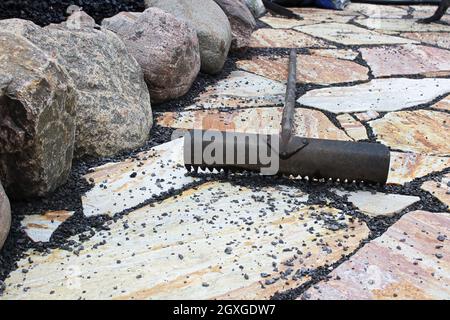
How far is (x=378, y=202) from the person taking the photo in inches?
98.7

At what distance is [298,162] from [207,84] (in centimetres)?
178

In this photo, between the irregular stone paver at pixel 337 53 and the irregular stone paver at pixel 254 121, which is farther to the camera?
the irregular stone paver at pixel 337 53

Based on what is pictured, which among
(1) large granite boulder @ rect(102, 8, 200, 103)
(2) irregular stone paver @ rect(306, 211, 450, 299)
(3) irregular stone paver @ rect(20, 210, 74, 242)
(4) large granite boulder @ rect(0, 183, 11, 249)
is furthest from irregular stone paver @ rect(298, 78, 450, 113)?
(4) large granite boulder @ rect(0, 183, 11, 249)

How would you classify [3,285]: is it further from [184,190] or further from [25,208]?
[184,190]

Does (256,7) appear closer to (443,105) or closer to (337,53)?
(337,53)

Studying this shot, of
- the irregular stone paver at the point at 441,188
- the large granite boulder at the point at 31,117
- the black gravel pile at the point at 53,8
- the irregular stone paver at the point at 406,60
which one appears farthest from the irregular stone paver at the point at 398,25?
the large granite boulder at the point at 31,117

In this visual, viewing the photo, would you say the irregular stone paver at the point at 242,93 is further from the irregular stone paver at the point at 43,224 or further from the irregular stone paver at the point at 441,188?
Result: the irregular stone paver at the point at 43,224

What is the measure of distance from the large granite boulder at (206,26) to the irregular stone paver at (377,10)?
3621mm

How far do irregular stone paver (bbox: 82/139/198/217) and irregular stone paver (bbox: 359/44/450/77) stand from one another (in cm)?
235

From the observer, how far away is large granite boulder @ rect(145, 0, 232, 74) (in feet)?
13.7

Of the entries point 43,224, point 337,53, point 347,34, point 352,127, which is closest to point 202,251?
point 43,224

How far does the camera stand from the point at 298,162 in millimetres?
2574

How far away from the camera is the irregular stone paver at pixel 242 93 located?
3811 millimetres

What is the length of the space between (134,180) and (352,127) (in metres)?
1.47
